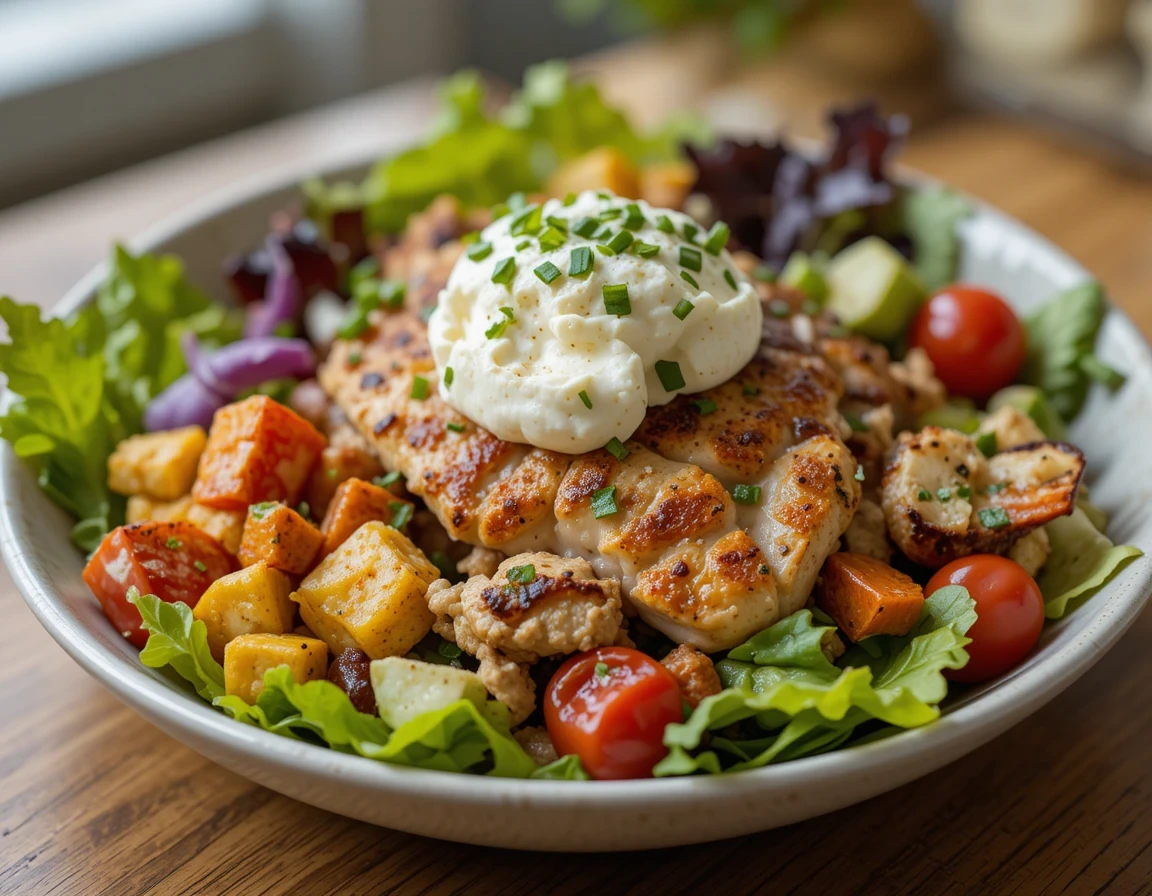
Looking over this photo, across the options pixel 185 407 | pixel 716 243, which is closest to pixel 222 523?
pixel 185 407

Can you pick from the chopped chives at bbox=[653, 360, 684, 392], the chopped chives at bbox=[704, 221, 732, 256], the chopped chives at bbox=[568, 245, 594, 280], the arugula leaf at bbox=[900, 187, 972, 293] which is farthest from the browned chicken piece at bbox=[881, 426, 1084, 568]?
the arugula leaf at bbox=[900, 187, 972, 293]

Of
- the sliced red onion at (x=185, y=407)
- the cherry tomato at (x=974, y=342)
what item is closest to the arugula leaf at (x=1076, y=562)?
the cherry tomato at (x=974, y=342)

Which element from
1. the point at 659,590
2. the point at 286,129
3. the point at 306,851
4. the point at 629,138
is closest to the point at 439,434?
the point at 659,590

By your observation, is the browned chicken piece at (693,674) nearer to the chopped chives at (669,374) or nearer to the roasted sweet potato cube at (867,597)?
the roasted sweet potato cube at (867,597)

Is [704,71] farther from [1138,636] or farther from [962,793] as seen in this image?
[962,793]

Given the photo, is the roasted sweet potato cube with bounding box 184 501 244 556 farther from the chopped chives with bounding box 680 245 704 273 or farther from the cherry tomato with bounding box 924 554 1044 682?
the cherry tomato with bounding box 924 554 1044 682

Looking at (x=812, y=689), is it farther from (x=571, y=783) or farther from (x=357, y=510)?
(x=357, y=510)
